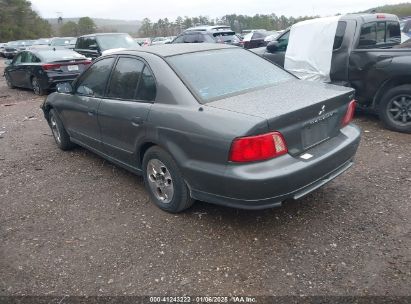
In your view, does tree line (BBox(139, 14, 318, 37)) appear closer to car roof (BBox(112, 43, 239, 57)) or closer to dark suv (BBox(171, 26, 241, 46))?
dark suv (BBox(171, 26, 241, 46))

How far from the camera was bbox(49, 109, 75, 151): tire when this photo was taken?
5.81m

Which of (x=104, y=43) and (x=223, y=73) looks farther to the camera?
(x=104, y=43)

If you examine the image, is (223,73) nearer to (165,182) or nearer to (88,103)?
(165,182)

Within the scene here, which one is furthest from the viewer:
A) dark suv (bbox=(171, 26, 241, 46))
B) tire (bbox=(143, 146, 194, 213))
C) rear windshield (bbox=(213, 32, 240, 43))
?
rear windshield (bbox=(213, 32, 240, 43))

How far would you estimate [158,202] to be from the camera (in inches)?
155

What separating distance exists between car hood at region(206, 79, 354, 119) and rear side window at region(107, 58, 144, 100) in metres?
1.08

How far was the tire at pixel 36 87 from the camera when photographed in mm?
11527

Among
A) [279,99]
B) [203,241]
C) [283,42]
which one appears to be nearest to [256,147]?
[279,99]

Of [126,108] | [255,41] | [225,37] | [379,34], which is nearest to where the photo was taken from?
[126,108]

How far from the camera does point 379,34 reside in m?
6.64

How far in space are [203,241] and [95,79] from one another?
8.24 feet

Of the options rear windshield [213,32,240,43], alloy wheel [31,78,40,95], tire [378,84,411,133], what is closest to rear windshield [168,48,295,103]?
tire [378,84,411,133]

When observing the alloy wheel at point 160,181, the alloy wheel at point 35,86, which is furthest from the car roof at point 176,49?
the alloy wheel at point 35,86

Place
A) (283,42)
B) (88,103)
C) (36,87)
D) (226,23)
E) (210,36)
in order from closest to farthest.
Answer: (88,103) < (283,42) < (36,87) < (210,36) < (226,23)
